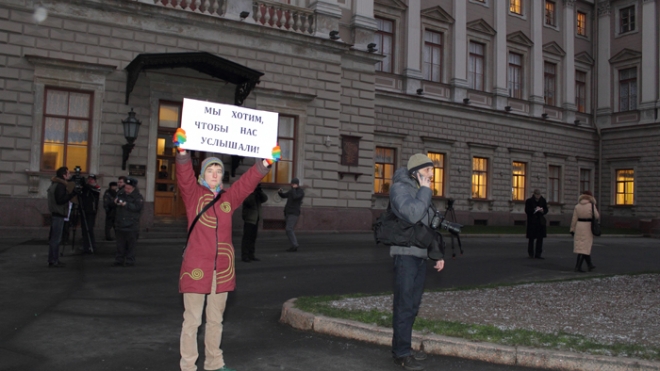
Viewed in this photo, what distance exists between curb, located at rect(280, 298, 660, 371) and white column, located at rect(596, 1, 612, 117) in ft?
119

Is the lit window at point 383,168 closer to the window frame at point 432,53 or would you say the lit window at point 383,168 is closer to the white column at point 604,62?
the window frame at point 432,53

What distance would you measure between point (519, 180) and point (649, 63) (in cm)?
1148

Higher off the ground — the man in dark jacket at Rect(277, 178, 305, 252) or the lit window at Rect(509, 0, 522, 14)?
the lit window at Rect(509, 0, 522, 14)

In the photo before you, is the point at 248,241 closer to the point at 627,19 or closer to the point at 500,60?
the point at 500,60

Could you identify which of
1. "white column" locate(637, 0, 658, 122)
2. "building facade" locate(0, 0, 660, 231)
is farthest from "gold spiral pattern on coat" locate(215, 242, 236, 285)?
"white column" locate(637, 0, 658, 122)

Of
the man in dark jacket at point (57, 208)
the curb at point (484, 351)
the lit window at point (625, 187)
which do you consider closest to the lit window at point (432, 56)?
the lit window at point (625, 187)

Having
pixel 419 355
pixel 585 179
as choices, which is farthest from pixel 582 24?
pixel 419 355

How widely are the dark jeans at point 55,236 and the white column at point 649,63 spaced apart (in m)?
34.9

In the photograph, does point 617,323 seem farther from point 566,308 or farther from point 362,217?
point 362,217

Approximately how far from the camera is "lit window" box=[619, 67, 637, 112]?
36875 millimetres

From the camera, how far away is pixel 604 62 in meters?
38.1

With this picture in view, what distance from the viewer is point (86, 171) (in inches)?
698

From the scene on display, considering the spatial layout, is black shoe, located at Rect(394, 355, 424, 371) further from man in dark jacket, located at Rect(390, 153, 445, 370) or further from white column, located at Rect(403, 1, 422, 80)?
white column, located at Rect(403, 1, 422, 80)

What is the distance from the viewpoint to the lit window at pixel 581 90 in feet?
123
